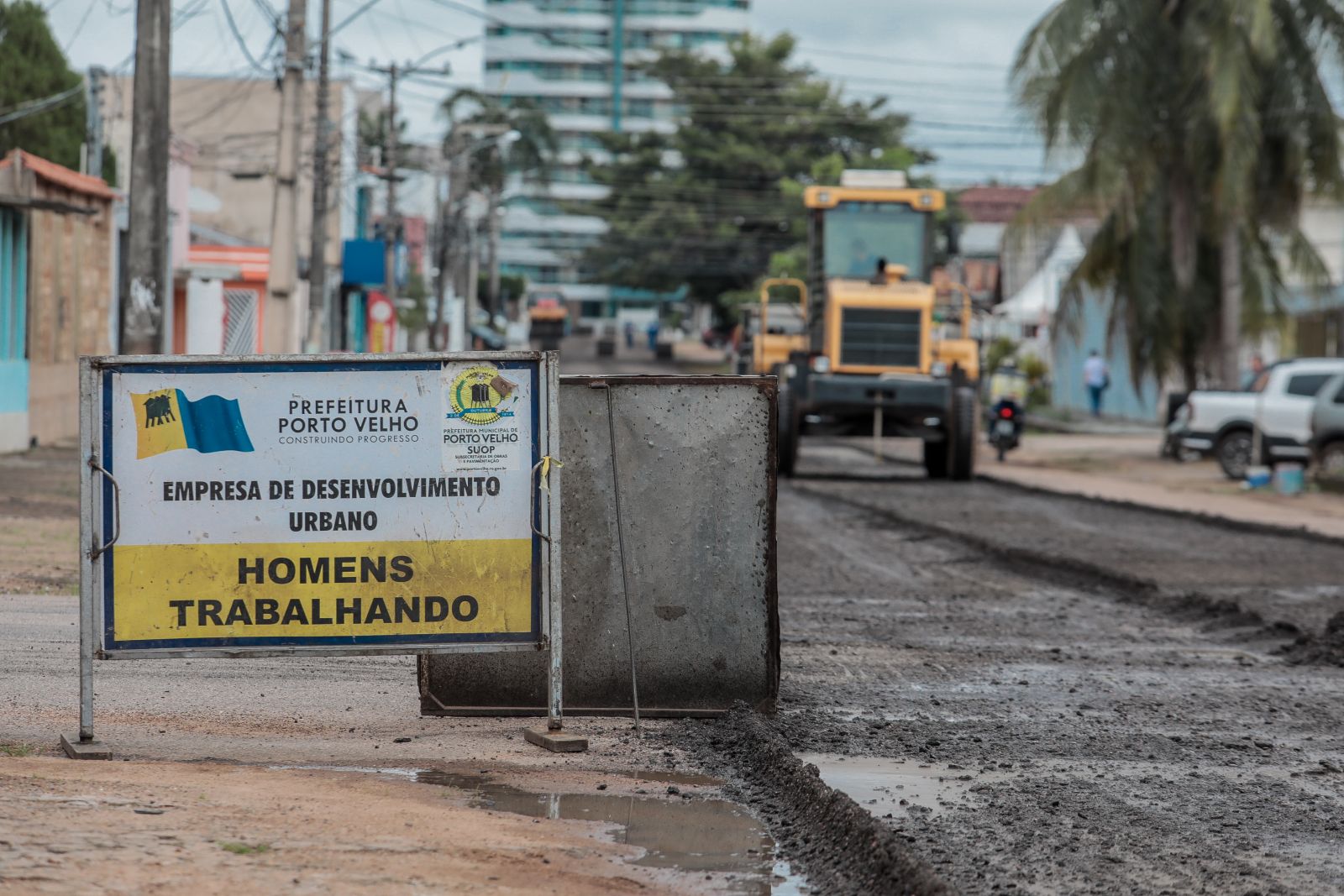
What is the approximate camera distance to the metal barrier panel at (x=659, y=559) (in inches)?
305

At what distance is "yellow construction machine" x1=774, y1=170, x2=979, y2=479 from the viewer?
83.6 feet

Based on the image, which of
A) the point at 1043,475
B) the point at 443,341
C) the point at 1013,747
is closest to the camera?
the point at 1013,747

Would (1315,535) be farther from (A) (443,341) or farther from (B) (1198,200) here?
(A) (443,341)

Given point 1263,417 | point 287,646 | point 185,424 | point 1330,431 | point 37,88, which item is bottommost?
point 287,646

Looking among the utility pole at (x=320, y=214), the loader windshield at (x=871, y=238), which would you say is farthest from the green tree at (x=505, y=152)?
the loader windshield at (x=871, y=238)

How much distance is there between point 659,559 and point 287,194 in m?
21.0

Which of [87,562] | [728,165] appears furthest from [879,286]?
[728,165]

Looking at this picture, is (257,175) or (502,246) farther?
(502,246)

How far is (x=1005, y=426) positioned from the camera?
33344 millimetres

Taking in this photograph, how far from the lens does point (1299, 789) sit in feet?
21.7

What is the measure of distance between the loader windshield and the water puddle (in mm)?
20063

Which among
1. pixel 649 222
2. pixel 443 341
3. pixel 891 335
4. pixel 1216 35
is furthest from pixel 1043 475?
pixel 649 222

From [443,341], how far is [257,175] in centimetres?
2573

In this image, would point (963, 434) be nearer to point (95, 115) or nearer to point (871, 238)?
point (871, 238)
